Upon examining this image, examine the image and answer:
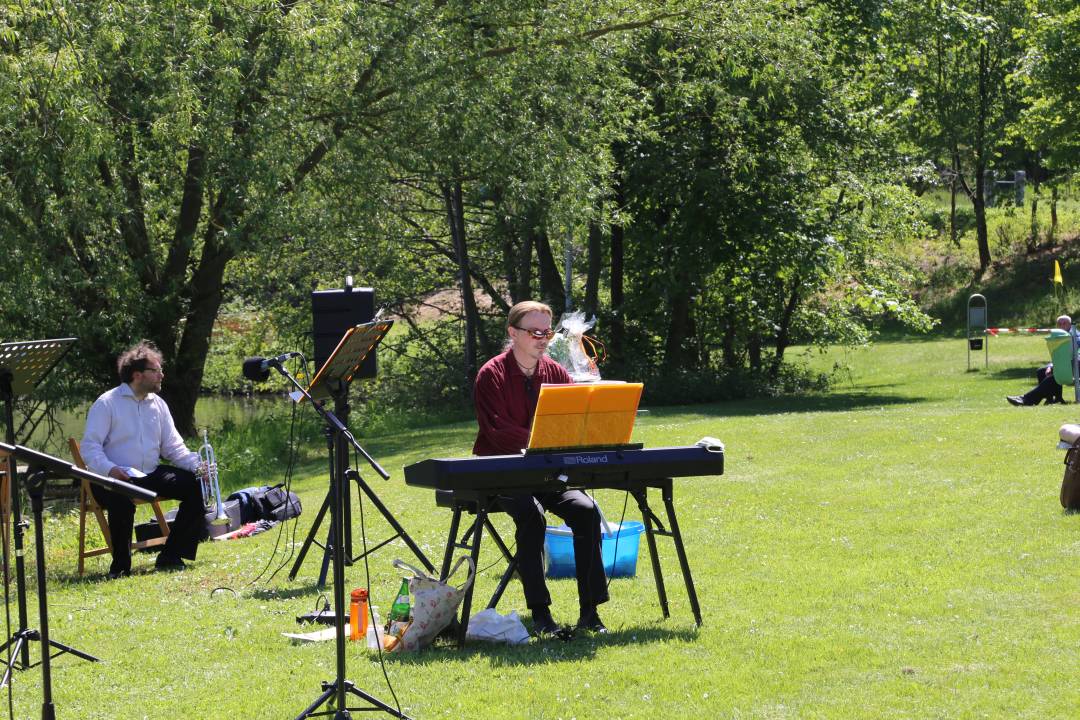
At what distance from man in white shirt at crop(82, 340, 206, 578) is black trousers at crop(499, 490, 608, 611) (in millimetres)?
3596

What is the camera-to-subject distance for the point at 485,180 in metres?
20.8

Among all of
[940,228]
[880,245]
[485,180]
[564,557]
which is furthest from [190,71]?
[940,228]

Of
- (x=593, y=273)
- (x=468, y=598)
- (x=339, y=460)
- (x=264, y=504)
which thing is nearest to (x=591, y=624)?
(x=468, y=598)

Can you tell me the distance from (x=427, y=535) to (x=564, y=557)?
2.30 metres

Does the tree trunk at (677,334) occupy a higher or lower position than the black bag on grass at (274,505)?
higher

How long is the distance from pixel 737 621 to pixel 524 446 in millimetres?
1424

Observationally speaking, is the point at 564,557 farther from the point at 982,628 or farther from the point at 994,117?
the point at 994,117

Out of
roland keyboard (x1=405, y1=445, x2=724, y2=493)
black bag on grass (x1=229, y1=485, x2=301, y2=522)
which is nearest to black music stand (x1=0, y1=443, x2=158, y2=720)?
roland keyboard (x1=405, y1=445, x2=724, y2=493)

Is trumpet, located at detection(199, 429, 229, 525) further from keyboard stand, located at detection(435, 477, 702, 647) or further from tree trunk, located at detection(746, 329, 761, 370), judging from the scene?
tree trunk, located at detection(746, 329, 761, 370)

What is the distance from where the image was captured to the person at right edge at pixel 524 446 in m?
6.60

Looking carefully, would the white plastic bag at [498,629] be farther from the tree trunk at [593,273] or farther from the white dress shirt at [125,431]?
the tree trunk at [593,273]

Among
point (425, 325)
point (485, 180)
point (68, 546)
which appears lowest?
point (68, 546)

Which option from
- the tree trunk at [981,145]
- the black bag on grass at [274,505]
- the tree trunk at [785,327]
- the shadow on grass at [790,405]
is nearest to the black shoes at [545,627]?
the black bag on grass at [274,505]

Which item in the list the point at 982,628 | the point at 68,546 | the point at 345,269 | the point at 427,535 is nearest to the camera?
the point at 982,628
